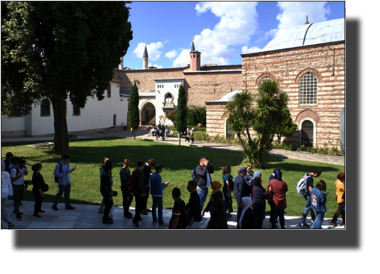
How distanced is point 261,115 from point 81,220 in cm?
944

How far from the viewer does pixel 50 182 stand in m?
9.32

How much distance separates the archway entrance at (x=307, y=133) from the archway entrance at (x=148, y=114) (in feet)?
109

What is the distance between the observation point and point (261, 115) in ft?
41.9

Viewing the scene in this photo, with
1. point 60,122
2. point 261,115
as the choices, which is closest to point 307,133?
point 261,115

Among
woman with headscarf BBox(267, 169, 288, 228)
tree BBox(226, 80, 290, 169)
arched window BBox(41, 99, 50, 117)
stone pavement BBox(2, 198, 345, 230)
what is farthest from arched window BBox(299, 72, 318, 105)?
arched window BBox(41, 99, 50, 117)

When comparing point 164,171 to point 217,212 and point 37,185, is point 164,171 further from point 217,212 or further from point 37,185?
point 217,212

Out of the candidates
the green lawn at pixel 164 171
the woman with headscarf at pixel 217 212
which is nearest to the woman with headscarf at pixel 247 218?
the woman with headscarf at pixel 217 212

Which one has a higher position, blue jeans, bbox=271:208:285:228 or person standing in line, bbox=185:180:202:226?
person standing in line, bbox=185:180:202:226

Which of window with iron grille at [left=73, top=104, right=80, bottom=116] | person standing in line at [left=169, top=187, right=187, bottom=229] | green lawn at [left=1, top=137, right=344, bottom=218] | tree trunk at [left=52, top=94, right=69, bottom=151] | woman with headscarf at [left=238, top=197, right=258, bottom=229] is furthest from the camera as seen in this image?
window with iron grille at [left=73, top=104, right=80, bottom=116]

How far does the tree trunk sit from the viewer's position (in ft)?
49.0

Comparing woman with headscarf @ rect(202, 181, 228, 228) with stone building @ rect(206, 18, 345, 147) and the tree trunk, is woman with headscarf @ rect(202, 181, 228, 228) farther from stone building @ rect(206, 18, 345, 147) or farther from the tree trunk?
stone building @ rect(206, 18, 345, 147)

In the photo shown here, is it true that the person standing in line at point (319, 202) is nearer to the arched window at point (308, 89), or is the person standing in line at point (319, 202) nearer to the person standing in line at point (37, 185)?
the person standing in line at point (37, 185)

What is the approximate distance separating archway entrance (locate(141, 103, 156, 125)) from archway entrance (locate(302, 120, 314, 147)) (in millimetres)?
33196

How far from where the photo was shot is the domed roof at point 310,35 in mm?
21344
